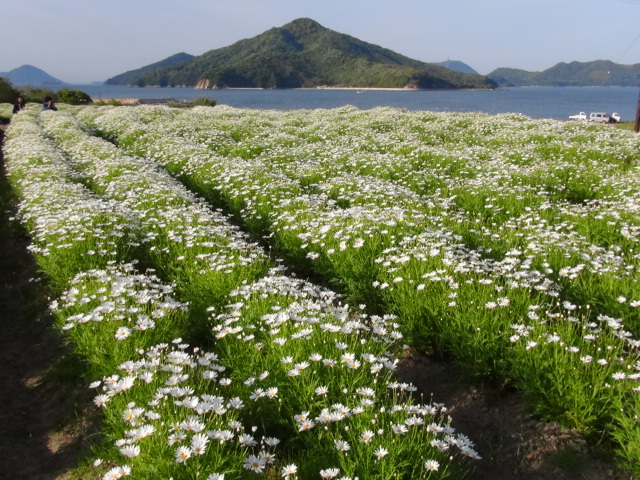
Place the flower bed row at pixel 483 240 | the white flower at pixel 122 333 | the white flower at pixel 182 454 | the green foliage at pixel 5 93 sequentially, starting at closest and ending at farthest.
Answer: the white flower at pixel 182 454, the flower bed row at pixel 483 240, the white flower at pixel 122 333, the green foliage at pixel 5 93

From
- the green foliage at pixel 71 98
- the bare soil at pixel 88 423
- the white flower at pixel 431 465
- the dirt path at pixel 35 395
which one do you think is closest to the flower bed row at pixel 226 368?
the white flower at pixel 431 465

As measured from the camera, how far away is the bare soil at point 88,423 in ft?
13.5

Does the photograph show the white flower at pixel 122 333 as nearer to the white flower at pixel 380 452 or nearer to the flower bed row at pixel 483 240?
the white flower at pixel 380 452

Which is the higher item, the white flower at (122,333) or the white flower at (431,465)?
the white flower at (122,333)

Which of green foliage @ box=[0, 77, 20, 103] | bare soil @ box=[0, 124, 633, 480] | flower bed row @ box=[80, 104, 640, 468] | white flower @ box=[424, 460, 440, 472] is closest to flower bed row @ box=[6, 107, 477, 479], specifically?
white flower @ box=[424, 460, 440, 472]

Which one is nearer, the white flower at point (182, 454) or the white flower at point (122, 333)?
the white flower at point (182, 454)

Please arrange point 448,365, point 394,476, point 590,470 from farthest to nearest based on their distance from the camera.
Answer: point 448,365 → point 590,470 → point 394,476

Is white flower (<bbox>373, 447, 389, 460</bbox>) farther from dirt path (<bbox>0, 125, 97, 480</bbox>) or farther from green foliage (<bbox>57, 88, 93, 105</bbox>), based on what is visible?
green foliage (<bbox>57, 88, 93, 105</bbox>)

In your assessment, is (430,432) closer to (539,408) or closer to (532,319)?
(539,408)

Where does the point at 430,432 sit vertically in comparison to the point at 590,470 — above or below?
above

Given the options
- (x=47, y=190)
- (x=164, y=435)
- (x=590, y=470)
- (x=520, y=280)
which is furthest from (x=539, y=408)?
(x=47, y=190)

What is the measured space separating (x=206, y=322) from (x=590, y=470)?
427cm

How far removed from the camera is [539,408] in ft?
14.4

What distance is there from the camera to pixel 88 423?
480 cm
